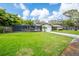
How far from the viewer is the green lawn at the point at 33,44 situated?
1.87m

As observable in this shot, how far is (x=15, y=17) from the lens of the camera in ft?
6.40

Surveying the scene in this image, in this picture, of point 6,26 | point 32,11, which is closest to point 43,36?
point 32,11

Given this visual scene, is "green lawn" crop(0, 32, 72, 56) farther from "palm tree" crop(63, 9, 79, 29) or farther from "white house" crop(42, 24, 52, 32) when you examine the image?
"palm tree" crop(63, 9, 79, 29)

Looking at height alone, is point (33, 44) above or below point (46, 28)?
below

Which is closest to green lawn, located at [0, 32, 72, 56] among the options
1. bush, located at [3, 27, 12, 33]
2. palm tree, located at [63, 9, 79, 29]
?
bush, located at [3, 27, 12, 33]

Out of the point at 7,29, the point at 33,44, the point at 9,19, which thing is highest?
the point at 9,19

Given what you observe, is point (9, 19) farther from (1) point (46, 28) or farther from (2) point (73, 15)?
(2) point (73, 15)

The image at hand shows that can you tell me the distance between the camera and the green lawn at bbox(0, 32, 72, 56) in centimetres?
187

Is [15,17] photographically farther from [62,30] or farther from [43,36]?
[62,30]

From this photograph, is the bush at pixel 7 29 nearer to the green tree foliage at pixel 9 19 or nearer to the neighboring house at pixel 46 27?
the green tree foliage at pixel 9 19

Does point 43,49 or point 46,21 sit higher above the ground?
point 46,21

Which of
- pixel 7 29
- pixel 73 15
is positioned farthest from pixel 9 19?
pixel 73 15

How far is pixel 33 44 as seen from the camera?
1898mm

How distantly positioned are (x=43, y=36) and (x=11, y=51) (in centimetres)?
35
